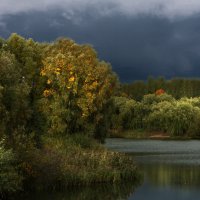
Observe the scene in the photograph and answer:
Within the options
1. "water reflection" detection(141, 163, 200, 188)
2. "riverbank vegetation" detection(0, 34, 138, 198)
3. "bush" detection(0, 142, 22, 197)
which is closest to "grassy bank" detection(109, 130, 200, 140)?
"riverbank vegetation" detection(0, 34, 138, 198)

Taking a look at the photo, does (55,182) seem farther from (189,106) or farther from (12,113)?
(189,106)

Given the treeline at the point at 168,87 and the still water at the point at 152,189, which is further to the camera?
the treeline at the point at 168,87

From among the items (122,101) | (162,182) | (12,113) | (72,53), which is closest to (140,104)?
(122,101)

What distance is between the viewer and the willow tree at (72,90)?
188ft

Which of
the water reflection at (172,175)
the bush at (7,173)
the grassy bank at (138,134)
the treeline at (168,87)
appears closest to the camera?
the bush at (7,173)

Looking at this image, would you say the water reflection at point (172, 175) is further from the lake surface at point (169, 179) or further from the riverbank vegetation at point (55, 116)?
the riverbank vegetation at point (55, 116)

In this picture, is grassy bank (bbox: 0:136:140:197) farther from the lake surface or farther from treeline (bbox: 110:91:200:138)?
treeline (bbox: 110:91:200:138)

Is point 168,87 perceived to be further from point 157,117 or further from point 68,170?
point 68,170

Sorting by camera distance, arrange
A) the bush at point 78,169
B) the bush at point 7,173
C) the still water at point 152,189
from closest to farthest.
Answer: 1. the bush at point 7,173
2. the still water at point 152,189
3. the bush at point 78,169

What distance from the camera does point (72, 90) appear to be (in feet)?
189

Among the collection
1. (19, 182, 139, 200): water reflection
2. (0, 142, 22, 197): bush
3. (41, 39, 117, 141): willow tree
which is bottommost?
(19, 182, 139, 200): water reflection

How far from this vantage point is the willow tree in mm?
57406

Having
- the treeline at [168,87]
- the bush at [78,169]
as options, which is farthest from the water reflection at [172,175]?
the treeline at [168,87]

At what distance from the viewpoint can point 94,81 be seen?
59781 millimetres
